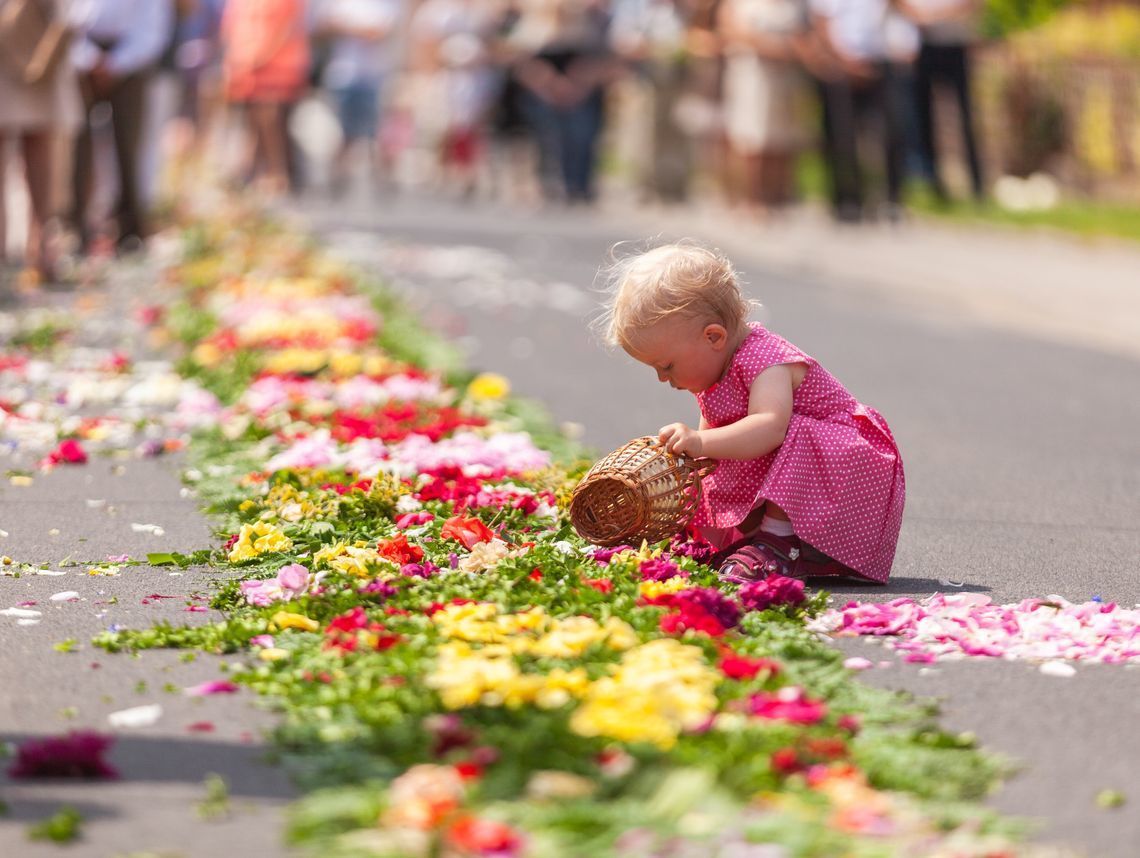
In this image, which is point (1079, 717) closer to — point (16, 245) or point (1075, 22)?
point (16, 245)

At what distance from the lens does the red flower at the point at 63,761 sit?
13.4 ft

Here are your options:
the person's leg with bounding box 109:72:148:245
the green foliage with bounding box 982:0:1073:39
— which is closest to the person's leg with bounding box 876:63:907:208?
the person's leg with bounding box 109:72:148:245

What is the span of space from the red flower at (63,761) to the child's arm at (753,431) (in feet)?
6.95

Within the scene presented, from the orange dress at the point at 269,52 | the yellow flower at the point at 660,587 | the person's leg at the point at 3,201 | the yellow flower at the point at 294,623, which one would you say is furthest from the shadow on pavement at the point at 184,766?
the orange dress at the point at 269,52

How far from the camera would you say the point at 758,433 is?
5816 millimetres

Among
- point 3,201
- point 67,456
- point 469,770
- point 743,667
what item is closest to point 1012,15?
point 3,201

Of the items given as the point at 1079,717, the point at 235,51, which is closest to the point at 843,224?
the point at 235,51

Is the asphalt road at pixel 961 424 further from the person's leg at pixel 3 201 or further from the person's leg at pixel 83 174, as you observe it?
the person's leg at pixel 3 201

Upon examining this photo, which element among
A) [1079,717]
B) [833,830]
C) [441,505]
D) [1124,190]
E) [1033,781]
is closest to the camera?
[833,830]

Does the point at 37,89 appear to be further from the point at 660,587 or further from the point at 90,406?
the point at 660,587

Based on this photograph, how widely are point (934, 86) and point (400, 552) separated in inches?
663

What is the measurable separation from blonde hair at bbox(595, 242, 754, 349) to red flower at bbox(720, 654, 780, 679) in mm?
1347

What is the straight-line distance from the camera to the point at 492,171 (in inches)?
1075

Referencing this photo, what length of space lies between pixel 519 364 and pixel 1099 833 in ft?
26.1
